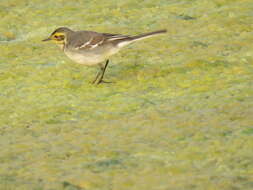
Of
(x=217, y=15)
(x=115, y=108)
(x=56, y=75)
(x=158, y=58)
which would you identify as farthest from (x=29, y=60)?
(x=217, y=15)

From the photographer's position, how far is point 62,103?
33.6 feet

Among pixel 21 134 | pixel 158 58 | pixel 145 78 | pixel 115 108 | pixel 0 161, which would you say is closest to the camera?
pixel 0 161

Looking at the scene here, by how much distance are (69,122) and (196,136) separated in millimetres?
2091

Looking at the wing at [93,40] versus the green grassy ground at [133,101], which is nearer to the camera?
the green grassy ground at [133,101]

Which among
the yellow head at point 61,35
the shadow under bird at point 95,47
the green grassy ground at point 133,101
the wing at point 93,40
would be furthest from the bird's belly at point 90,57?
the yellow head at point 61,35

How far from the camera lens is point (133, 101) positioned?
10.1 m

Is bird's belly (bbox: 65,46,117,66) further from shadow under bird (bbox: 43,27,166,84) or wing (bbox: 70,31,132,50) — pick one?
wing (bbox: 70,31,132,50)

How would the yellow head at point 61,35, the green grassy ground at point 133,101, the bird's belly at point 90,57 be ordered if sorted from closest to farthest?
the green grassy ground at point 133,101 < the bird's belly at point 90,57 < the yellow head at point 61,35

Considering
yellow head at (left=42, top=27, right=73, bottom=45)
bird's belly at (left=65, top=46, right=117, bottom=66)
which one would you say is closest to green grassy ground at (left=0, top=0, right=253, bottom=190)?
bird's belly at (left=65, top=46, right=117, bottom=66)

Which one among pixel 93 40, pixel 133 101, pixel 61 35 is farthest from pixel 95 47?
pixel 133 101

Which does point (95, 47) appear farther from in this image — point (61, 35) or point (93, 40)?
point (61, 35)

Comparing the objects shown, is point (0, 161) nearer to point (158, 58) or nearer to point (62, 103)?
point (62, 103)

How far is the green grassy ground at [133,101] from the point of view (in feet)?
23.7

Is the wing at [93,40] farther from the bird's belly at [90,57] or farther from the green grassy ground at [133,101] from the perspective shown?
the green grassy ground at [133,101]
